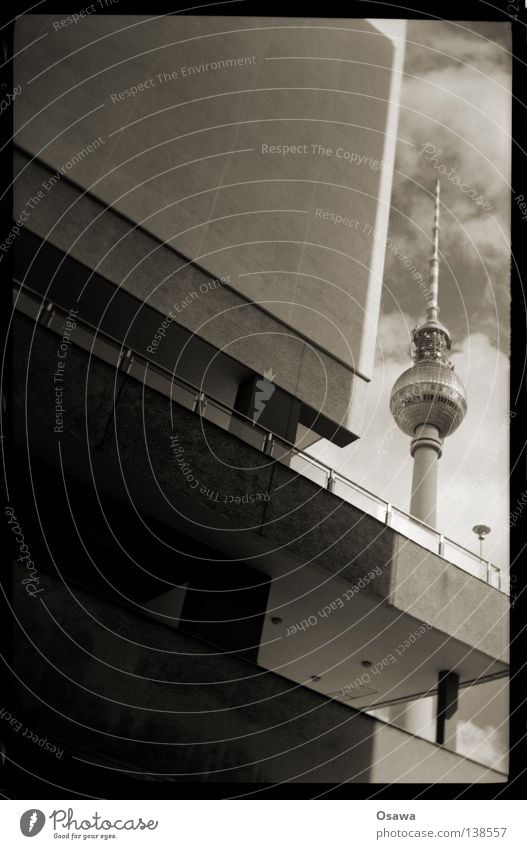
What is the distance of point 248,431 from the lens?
13703mm

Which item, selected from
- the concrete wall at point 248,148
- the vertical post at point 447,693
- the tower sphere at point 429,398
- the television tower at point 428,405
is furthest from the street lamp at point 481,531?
the tower sphere at point 429,398

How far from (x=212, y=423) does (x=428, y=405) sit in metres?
51.8

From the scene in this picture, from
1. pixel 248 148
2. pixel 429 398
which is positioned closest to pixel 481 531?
pixel 248 148

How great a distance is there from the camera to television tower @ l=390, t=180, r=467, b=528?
197 feet

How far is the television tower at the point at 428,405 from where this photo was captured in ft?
197

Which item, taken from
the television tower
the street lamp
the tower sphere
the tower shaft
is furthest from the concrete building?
the tower sphere

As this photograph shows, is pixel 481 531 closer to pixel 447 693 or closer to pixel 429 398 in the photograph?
pixel 447 693

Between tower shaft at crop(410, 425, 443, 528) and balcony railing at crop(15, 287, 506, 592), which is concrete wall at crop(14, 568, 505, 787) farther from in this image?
tower shaft at crop(410, 425, 443, 528)

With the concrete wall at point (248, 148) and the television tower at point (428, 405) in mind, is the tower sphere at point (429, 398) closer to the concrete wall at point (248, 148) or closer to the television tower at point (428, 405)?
the television tower at point (428, 405)

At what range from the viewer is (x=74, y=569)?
11.6m
